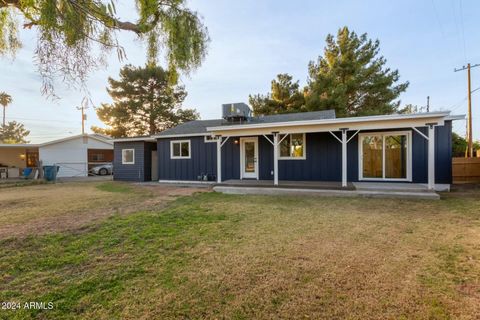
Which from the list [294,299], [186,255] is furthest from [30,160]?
[294,299]

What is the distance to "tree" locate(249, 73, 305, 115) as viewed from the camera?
20734mm

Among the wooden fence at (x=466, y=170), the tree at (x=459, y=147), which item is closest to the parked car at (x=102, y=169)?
the wooden fence at (x=466, y=170)

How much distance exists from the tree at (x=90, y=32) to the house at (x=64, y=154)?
47.5 feet

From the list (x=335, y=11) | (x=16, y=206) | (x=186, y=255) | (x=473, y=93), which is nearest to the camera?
(x=186, y=255)

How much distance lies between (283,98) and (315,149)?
12082 millimetres

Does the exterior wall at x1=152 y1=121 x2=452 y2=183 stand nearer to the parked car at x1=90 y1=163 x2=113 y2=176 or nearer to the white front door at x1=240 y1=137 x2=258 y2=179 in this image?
the white front door at x1=240 y1=137 x2=258 y2=179

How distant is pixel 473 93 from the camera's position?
17.8 metres

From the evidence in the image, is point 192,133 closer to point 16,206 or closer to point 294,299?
point 16,206

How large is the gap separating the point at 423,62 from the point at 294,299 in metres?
16.4

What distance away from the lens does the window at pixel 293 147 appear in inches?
398

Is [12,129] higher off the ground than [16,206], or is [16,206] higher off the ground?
[12,129]

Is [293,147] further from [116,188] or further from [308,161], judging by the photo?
[116,188]

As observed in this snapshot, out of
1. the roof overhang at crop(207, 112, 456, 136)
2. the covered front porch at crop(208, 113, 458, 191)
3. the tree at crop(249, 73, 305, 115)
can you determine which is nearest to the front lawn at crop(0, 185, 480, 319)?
the roof overhang at crop(207, 112, 456, 136)

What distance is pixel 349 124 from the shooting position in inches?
326
